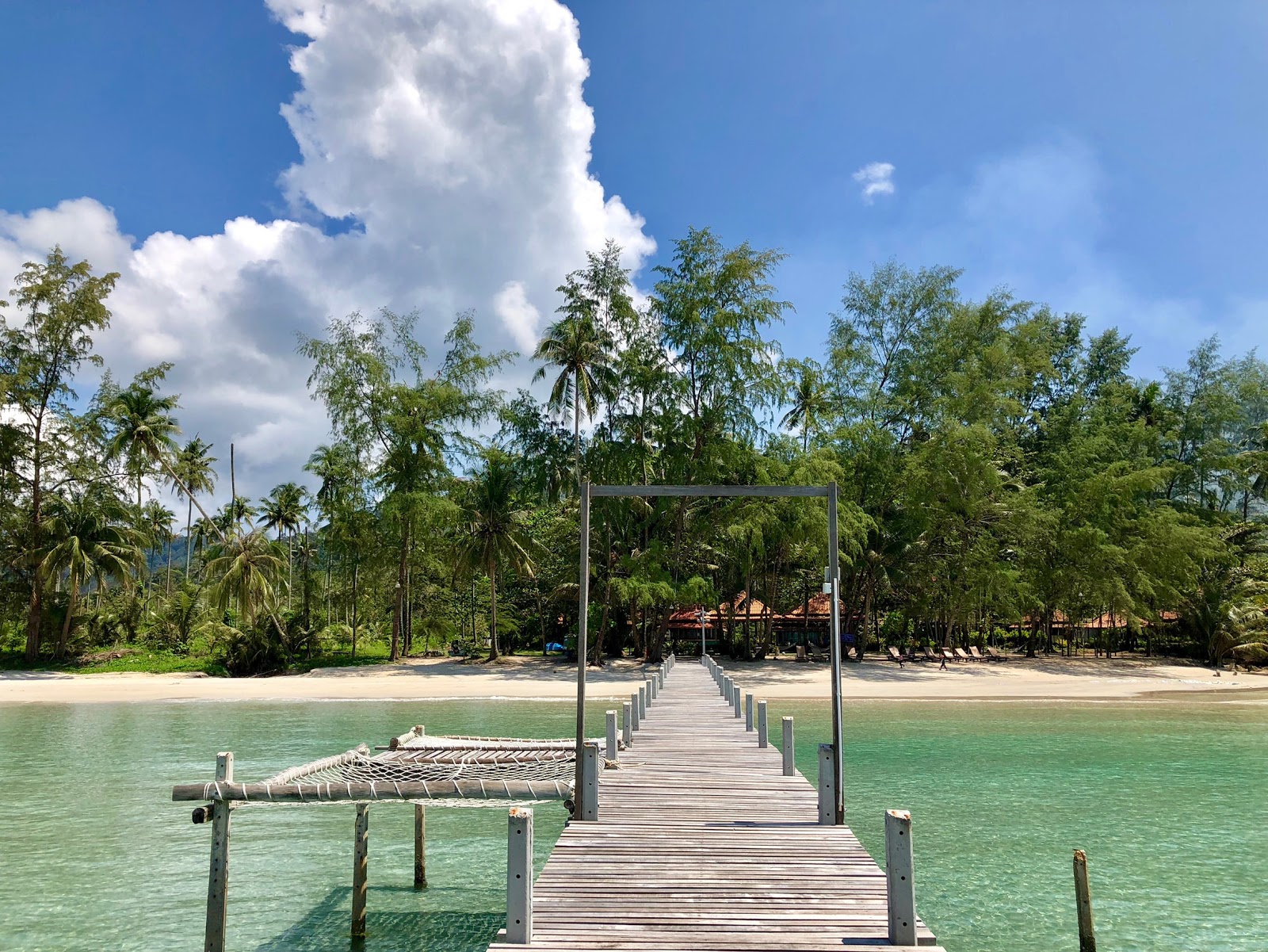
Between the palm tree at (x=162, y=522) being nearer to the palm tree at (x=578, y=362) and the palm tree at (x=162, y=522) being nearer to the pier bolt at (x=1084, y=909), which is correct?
the palm tree at (x=578, y=362)

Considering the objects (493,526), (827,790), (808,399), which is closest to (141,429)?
(493,526)

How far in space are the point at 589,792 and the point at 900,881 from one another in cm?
341

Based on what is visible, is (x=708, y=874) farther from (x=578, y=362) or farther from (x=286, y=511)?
(x=286, y=511)

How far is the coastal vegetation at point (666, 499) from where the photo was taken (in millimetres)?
34438

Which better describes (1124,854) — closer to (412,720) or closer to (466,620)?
(412,720)

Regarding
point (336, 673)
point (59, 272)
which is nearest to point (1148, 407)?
point (336, 673)

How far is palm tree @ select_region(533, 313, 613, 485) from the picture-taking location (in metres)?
34.3

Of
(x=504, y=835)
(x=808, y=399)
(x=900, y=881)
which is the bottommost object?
(x=504, y=835)

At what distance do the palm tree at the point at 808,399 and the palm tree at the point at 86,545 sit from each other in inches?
1156

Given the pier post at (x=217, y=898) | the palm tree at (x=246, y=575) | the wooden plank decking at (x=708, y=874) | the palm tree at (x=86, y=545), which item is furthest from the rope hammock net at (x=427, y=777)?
the palm tree at (x=86, y=545)

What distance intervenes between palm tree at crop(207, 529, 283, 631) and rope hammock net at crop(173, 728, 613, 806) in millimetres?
24713

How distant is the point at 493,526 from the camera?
118 feet

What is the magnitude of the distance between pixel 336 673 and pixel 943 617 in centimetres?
2669

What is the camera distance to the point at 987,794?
46.3 ft
